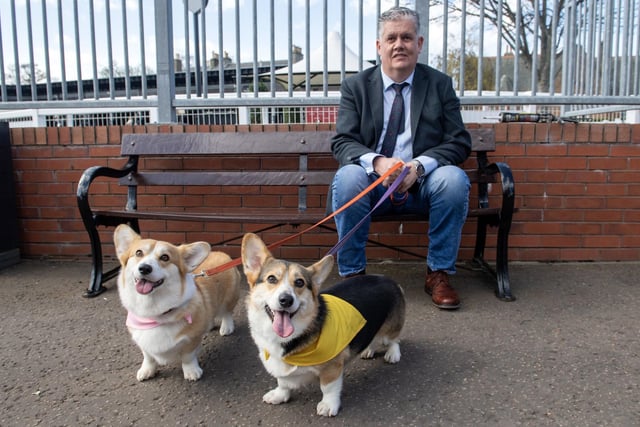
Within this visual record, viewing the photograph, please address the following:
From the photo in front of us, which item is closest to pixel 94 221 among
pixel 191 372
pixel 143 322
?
pixel 143 322

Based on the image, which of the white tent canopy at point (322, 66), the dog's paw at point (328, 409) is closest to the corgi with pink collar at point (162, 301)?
the dog's paw at point (328, 409)

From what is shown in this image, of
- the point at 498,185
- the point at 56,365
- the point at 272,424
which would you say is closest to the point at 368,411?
the point at 272,424

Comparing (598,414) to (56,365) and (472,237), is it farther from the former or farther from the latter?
(56,365)

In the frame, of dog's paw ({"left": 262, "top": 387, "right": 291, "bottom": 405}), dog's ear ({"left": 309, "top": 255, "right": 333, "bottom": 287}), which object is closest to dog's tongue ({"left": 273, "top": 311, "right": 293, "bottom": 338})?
dog's ear ({"left": 309, "top": 255, "right": 333, "bottom": 287})

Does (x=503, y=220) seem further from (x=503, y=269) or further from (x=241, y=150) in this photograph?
(x=241, y=150)

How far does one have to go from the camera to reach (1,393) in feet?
7.27

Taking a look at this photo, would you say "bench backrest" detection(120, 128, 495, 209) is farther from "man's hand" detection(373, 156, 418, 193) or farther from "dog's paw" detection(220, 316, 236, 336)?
"dog's paw" detection(220, 316, 236, 336)

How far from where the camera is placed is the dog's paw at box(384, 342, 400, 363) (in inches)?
96.1

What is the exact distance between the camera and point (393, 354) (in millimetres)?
2447

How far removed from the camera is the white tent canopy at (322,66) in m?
4.31

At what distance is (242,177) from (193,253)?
141cm

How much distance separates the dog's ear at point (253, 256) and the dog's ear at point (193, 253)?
301 mm

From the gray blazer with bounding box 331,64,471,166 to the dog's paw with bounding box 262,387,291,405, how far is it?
1605 millimetres

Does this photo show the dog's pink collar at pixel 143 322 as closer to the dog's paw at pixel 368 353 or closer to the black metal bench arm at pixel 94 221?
the dog's paw at pixel 368 353
